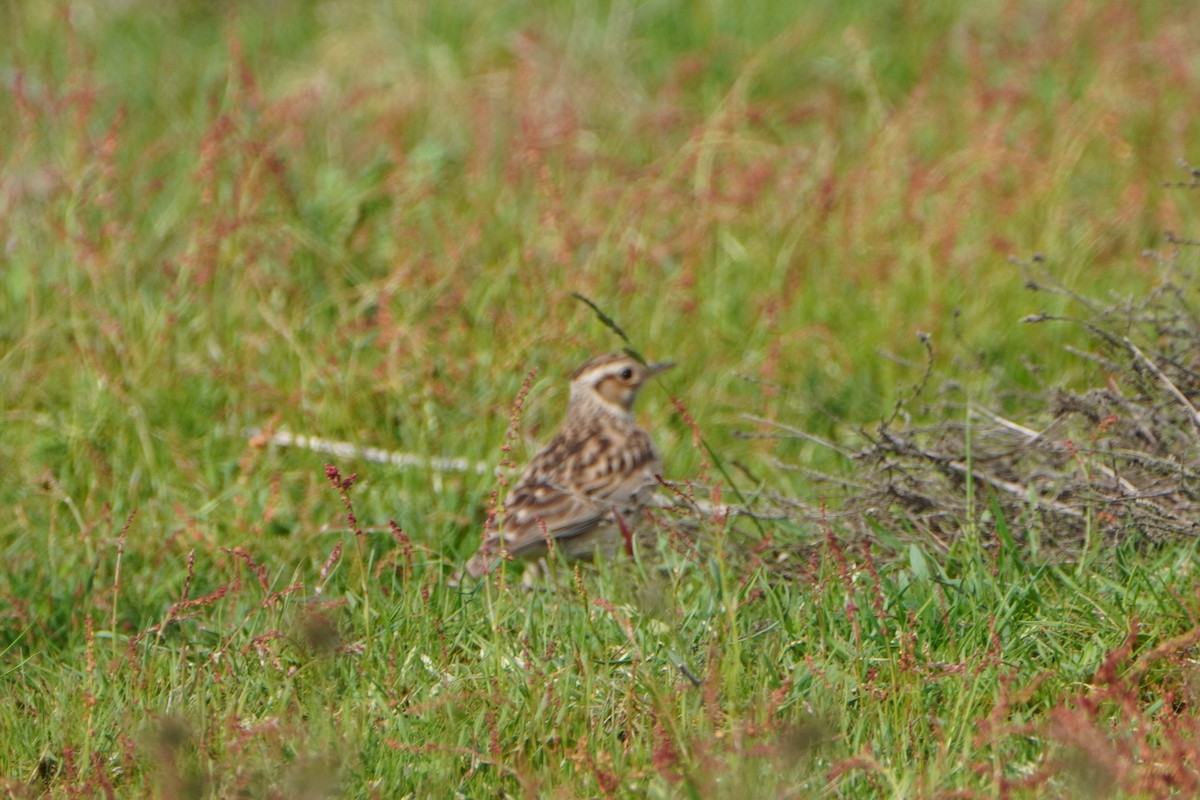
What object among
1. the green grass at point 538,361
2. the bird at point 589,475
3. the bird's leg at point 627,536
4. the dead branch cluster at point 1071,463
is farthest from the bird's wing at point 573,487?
the dead branch cluster at point 1071,463

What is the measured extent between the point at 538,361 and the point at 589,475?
3.39 feet

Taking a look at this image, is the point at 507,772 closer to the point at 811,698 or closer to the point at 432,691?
the point at 432,691

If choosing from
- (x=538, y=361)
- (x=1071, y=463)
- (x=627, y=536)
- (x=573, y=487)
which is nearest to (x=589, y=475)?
(x=573, y=487)

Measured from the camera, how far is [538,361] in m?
7.63

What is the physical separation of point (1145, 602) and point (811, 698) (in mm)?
1068

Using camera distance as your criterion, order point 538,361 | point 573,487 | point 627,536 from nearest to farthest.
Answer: point 627,536, point 573,487, point 538,361

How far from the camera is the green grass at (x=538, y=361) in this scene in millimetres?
4293

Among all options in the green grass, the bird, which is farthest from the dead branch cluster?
the bird

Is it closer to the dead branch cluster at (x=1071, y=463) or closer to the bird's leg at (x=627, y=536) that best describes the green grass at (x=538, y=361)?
the bird's leg at (x=627, y=536)

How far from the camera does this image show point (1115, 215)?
8.97 metres

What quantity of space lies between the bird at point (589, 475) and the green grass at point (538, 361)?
26 cm

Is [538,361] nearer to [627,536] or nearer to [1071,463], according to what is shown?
[627,536]

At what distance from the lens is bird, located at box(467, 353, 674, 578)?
20.9 feet

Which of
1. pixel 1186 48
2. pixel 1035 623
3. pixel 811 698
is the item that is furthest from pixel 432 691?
pixel 1186 48
